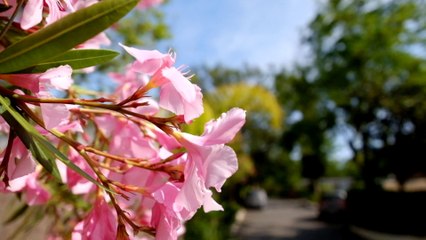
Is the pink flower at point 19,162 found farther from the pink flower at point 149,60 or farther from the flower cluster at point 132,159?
the pink flower at point 149,60

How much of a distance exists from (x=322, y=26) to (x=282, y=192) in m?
18.4

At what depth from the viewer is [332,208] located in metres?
15.0

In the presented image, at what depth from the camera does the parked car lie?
14.9 m

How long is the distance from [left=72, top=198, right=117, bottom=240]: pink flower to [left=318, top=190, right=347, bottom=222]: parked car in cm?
1496

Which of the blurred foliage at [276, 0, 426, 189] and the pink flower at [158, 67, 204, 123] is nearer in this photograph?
the pink flower at [158, 67, 204, 123]

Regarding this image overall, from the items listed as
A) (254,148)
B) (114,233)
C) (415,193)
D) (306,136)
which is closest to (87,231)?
(114,233)

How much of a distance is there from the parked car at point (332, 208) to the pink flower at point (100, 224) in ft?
49.1

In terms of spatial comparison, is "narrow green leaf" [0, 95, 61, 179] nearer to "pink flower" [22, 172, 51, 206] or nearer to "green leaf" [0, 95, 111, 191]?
"green leaf" [0, 95, 111, 191]

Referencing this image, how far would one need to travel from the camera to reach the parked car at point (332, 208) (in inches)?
586

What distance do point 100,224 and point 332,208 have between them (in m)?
15.3

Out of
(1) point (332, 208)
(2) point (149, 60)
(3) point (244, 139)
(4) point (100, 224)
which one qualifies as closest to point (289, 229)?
(1) point (332, 208)

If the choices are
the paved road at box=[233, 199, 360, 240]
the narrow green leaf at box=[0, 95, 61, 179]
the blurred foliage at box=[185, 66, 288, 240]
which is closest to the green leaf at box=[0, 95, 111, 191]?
the narrow green leaf at box=[0, 95, 61, 179]

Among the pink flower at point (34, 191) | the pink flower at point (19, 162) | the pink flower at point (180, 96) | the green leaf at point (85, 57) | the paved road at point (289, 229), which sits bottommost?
the paved road at point (289, 229)

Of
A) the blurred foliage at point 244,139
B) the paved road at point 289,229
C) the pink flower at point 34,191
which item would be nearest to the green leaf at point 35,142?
the pink flower at point 34,191
